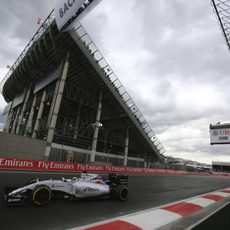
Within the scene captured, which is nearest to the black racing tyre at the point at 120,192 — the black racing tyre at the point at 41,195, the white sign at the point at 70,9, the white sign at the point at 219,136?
the black racing tyre at the point at 41,195

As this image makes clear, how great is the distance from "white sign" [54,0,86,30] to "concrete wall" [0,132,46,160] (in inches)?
512

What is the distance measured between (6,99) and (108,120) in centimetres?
3084

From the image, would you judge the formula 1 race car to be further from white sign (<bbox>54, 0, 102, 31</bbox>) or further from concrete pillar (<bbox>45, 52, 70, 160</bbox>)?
concrete pillar (<bbox>45, 52, 70, 160</bbox>)

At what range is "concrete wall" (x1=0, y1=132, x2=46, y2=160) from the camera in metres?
22.0

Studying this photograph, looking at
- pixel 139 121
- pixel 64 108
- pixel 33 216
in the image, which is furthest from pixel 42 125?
pixel 33 216

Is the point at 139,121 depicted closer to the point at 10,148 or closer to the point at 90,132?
the point at 90,132

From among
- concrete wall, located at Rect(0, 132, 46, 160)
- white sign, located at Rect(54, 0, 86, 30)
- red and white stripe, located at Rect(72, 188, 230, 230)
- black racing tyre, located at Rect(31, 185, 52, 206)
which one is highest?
white sign, located at Rect(54, 0, 86, 30)

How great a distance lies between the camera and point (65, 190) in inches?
252

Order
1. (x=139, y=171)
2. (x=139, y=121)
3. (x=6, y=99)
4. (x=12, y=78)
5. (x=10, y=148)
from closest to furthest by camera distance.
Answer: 1. (x=10, y=148)
2. (x=139, y=171)
3. (x=139, y=121)
4. (x=12, y=78)
5. (x=6, y=99)

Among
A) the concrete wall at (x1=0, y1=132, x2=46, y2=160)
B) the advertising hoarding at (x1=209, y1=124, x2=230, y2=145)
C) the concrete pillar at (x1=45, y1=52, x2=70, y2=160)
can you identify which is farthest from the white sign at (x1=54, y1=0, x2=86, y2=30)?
the advertising hoarding at (x1=209, y1=124, x2=230, y2=145)

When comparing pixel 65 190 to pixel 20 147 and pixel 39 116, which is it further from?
pixel 39 116

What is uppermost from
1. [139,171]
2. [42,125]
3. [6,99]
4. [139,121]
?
[6,99]

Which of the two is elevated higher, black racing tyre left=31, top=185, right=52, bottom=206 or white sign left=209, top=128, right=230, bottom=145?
white sign left=209, top=128, right=230, bottom=145

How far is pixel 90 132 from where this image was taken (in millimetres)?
33000
